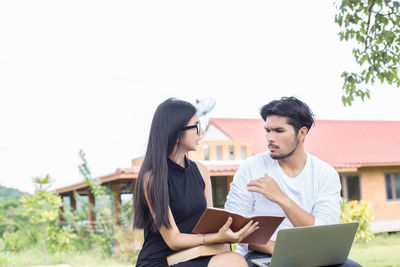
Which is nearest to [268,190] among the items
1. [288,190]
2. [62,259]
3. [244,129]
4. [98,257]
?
[288,190]

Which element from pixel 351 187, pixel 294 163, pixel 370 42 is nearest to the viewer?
pixel 294 163

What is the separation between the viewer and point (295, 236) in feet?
6.61

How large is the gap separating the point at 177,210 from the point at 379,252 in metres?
6.89

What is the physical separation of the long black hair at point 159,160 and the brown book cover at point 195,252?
5.6 inches

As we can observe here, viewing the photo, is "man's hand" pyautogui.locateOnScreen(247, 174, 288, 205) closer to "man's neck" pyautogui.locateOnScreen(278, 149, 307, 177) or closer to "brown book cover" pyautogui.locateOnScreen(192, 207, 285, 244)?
"brown book cover" pyautogui.locateOnScreen(192, 207, 285, 244)

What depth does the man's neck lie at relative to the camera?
8.64ft

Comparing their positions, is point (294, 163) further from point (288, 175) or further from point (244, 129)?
point (244, 129)

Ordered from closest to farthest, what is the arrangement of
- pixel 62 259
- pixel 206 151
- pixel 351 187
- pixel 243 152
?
pixel 62 259 < pixel 206 151 < pixel 243 152 < pixel 351 187

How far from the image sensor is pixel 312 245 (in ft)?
6.89

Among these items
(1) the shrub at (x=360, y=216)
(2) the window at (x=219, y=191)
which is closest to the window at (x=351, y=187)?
(1) the shrub at (x=360, y=216)

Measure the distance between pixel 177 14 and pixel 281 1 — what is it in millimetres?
2822

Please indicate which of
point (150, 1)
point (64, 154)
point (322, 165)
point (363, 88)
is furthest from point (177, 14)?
point (322, 165)

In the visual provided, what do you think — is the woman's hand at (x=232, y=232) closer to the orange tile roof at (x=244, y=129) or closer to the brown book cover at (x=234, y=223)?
the brown book cover at (x=234, y=223)

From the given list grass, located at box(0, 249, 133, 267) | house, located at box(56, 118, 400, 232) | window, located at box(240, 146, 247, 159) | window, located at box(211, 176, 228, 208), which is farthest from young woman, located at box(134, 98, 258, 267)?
window, located at box(211, 176, 228, 208)
